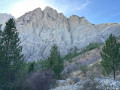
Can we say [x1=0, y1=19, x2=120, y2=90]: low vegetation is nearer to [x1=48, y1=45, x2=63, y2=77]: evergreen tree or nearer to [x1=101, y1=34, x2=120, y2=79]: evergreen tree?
[x1=101, y1=34, x2=120, y2=79]: evergreen tree

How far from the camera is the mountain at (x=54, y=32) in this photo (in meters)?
59.8

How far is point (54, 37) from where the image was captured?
216ft

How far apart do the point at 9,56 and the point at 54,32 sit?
178ft

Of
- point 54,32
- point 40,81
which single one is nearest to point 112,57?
point 40,81

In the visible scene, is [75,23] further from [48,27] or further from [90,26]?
[48,27]

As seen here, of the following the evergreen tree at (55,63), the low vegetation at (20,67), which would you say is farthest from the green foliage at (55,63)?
the low vegetation at (20,67)

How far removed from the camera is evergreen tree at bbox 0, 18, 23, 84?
14438mm

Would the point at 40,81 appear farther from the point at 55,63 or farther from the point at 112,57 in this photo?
the point at 55,63

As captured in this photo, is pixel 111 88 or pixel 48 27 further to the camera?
pixel 48 27

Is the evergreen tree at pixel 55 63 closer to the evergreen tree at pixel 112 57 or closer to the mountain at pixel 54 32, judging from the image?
the evergreen tree at pixel 112 57

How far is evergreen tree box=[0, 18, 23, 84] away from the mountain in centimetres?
4016

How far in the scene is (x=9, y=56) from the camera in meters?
15.0

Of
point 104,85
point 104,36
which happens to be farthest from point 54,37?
point 104,85

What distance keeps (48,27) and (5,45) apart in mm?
57418
